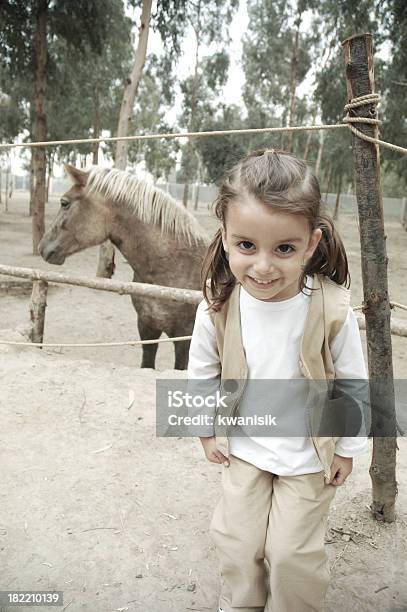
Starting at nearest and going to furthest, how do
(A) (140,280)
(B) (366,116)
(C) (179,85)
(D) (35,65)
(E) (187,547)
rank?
1. (B) (366,116)
2. (E) (187,547)
3. (A) (140,280)
4. (D) (35,65)
5. (C) (179,85)

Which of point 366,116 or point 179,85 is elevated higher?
point 179,85

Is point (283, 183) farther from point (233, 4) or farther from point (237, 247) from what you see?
point (233, 4)

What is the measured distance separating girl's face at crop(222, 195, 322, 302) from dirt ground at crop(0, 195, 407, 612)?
1.14 metres

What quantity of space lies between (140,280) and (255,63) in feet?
71.5

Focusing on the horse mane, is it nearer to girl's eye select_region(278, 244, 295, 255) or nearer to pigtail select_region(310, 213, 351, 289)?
pigtail select_region(310, 213, 351, 289)

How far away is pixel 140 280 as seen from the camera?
143 inches

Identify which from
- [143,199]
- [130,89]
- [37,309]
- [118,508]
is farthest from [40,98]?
[118,508]

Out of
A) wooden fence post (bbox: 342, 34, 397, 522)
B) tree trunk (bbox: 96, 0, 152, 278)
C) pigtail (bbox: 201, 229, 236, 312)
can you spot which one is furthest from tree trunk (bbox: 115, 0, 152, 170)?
pigtail (bbox: 201, 229, 236, 312)

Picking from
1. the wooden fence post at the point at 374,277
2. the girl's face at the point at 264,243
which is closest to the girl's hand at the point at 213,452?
the girl's face at the point at 264,243

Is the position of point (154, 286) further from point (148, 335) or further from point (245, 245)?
point (245, 245)

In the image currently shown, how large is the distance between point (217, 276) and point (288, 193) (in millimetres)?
375

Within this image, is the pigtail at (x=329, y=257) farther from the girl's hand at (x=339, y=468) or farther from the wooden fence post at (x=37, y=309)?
the wooden fence post at (x=37, y=309)

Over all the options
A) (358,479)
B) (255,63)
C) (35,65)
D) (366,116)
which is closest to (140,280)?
(358,479)

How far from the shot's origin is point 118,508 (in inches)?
77.9
